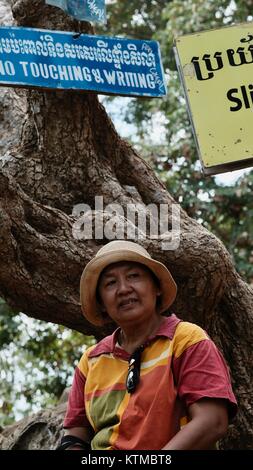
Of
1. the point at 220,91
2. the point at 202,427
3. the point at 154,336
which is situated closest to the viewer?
the point at 202,427

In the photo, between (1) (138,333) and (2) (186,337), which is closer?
(2) (186,337)

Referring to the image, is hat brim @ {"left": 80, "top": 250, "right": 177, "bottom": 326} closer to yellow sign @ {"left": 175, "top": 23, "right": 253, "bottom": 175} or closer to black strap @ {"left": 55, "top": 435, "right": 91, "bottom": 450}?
black strap @ {"left": 55, "top": 435, "right": 91, "bottom": 450}

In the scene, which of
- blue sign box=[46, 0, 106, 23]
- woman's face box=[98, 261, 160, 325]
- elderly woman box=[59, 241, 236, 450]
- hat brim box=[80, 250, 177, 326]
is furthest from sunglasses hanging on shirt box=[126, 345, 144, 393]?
blue sign box=[46, 0, 106, 23]

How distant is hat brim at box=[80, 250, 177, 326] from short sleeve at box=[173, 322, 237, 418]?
0.26m

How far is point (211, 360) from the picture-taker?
8.53 ft

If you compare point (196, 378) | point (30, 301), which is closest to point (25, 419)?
point (30, 301)

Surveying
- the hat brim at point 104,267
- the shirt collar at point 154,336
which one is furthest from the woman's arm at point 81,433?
the hat brim at point 104,267

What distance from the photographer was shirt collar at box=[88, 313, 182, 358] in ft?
8.98

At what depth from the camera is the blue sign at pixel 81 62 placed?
144 inches

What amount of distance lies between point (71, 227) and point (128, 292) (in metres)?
1.19

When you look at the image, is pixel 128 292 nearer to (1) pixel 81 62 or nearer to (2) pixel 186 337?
(2) pixel 186 337

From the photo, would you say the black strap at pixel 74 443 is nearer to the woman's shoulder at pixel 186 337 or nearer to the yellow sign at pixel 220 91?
the woman's shoulder at pixel 186 337

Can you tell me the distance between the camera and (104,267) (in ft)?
9.34

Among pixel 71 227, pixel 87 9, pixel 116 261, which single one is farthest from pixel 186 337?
pixel 87 9
